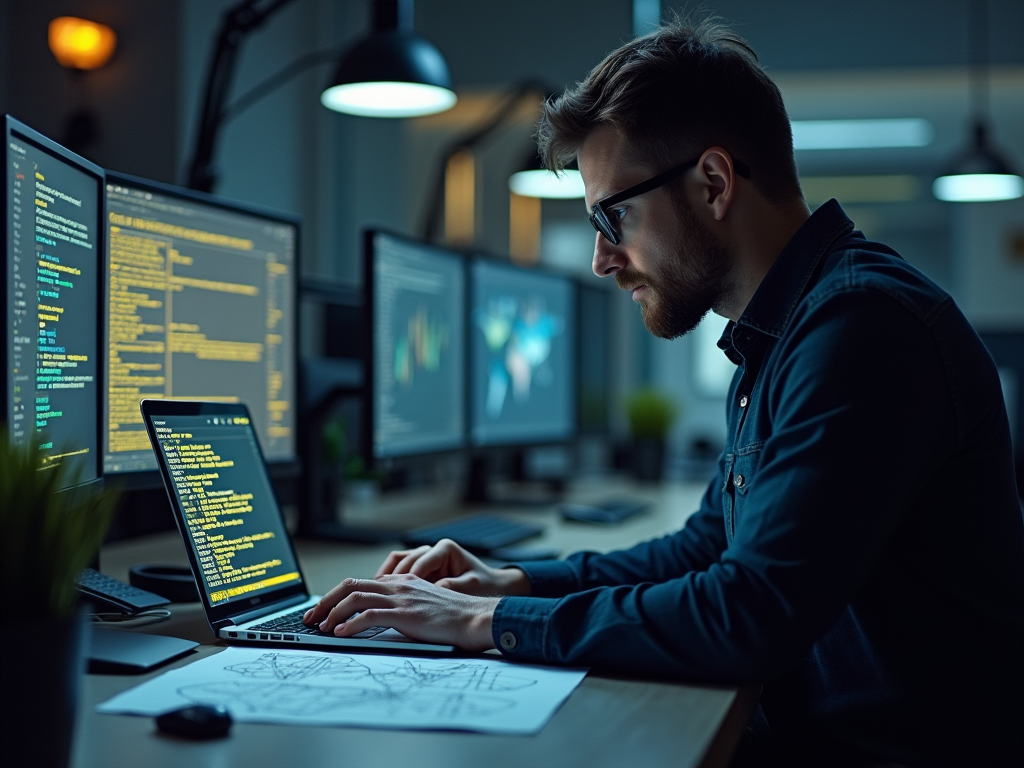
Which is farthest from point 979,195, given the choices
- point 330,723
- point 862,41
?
point 330,723

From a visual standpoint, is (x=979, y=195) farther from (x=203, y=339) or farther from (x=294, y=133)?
(x=203, y=339)

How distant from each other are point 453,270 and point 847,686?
1.32 m

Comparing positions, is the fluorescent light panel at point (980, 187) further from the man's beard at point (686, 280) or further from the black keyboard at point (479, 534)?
the man's beard at point (686, 280)

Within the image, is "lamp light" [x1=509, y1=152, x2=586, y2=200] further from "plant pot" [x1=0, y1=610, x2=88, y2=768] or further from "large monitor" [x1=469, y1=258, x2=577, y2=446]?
"plant pot" [x1=0, y1=610, x2=88, y2=768]

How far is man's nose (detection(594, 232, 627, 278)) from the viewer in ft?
3.75

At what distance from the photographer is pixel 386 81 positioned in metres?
1.86

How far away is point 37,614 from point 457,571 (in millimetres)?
581

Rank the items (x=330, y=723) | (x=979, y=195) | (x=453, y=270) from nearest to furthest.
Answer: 1. (x=330, y=723)
2. (x=453, y=270)
3. (x=979, y=195)

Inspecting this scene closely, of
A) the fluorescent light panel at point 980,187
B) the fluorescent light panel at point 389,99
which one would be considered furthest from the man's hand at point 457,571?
the fluorescent light panel at point 980,187

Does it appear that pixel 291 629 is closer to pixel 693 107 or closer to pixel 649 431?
pixel 693 107

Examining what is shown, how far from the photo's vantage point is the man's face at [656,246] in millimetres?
1068

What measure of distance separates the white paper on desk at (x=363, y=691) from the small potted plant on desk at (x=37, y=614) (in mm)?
134

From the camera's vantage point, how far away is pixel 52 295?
0.98 meters

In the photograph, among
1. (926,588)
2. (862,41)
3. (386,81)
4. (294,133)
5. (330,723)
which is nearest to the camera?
(330,723)
